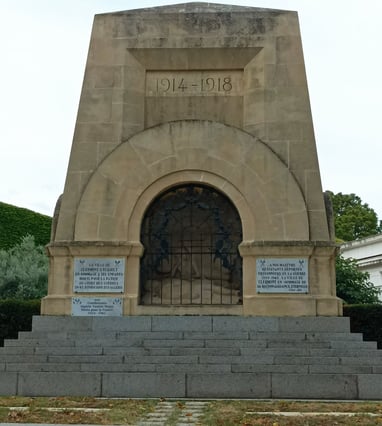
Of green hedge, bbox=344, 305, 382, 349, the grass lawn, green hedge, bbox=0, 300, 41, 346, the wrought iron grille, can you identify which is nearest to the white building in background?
green hedge, bbox=344, 305, 382, 349

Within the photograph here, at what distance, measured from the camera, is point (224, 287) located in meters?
14.1

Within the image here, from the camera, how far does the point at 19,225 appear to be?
36.5 m

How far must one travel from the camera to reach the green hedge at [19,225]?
36.2 metres

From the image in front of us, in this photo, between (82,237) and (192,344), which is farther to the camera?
(82,237)

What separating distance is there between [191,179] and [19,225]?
24.9 metres

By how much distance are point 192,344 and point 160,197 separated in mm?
3911

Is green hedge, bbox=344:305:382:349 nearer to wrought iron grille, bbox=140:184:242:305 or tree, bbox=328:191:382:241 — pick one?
wrought iron grille, bbox=140:184:242:305

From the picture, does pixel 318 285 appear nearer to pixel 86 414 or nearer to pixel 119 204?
pixel 119 204

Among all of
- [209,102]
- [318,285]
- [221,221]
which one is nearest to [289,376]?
[318,285]

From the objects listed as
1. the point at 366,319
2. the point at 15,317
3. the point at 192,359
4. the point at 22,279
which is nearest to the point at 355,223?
the point at 22,279

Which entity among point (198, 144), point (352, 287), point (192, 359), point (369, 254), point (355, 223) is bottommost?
point (192, 359)

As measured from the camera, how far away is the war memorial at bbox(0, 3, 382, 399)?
1234cm

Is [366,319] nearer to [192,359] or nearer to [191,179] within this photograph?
[191,179]

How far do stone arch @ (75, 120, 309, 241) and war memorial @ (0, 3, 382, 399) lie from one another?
3 centimetres
